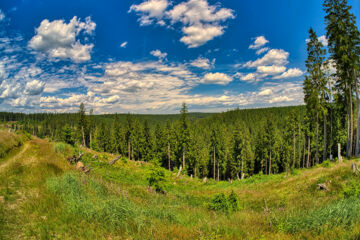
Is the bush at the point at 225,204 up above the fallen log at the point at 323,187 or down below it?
below

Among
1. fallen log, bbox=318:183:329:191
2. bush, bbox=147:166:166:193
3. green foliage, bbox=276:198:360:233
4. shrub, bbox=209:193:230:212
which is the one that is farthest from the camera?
bush, bbox=147:166:166:193

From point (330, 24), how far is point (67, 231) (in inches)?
1061

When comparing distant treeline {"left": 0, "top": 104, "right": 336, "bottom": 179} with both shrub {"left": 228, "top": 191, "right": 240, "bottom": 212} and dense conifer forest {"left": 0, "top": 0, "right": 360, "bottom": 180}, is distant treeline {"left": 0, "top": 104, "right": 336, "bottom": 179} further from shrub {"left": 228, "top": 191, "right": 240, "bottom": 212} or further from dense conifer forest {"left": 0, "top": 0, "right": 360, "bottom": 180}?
shrub {"left": 228, "top": 191, "right": 240, "bottom": 212}

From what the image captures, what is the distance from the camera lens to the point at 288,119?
3509 centimetres

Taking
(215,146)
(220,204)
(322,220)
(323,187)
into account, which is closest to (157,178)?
(220,204)

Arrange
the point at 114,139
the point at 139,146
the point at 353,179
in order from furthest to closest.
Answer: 1. the point at 114,139
2. the point at 139,146
3. the point at 353,179

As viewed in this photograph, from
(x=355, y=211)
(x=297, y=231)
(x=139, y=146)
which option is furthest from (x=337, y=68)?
(x=139, y=146)

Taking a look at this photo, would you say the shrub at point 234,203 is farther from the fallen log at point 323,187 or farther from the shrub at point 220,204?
the fallen log at point 323,187

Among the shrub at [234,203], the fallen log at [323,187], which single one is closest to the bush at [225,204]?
the shrub at [234,203]

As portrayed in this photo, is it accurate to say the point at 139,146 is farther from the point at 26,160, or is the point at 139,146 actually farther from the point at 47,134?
the point at 47,134

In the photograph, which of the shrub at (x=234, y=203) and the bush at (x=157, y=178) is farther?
the bush at (x=157, y=178)

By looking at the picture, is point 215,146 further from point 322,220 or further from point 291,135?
point 322,220

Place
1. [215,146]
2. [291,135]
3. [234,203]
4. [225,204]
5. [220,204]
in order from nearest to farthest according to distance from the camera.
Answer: [225,204]
[220,204]
[234,203]
[291,135]
[215,146]

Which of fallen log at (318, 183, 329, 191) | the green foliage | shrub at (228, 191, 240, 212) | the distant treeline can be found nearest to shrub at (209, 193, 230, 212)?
shrub at (228, 191, 240, 212)
